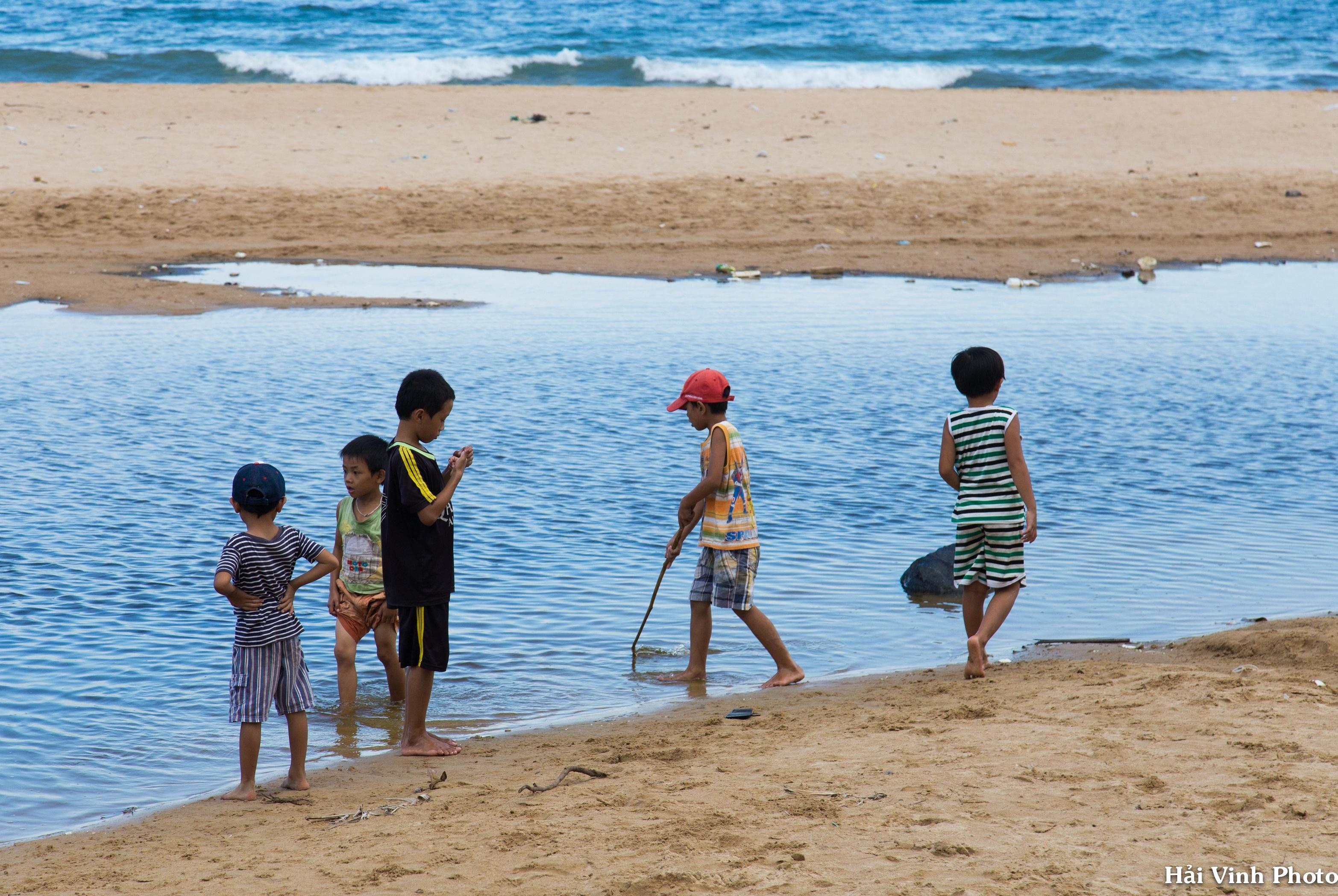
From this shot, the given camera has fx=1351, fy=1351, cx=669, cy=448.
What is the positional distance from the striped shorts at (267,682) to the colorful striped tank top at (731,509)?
1.89 metres

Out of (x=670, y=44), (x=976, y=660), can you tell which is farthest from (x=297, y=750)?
(x=670, y=44)

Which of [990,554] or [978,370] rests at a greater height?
[978,370]

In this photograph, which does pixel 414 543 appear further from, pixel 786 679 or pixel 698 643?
pixel 786 679

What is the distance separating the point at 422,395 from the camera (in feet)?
15.4

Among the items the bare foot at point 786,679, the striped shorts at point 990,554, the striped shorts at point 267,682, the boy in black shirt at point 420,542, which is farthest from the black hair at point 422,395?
the striped shorts at point 990,554

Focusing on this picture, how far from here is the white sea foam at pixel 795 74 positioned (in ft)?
108

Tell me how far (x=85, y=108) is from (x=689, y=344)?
14684 millimetres

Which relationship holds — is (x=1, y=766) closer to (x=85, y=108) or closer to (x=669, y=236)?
(x=669, y=236)

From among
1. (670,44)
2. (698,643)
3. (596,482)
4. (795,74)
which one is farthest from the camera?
(670,44)

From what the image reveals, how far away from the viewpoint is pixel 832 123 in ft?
77.6

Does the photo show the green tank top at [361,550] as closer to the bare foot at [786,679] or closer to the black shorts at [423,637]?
the black shorts at [423,637]

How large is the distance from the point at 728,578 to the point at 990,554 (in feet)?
3.57

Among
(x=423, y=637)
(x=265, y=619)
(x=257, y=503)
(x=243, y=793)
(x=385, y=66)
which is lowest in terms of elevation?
(x=243, y=793)

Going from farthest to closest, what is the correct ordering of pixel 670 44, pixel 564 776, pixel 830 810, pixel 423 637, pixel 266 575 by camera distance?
1. pixel 670 44
2. pixel 423 637
3. pixel 266 575
4. pixel 564 776
5. pixel 830 810
